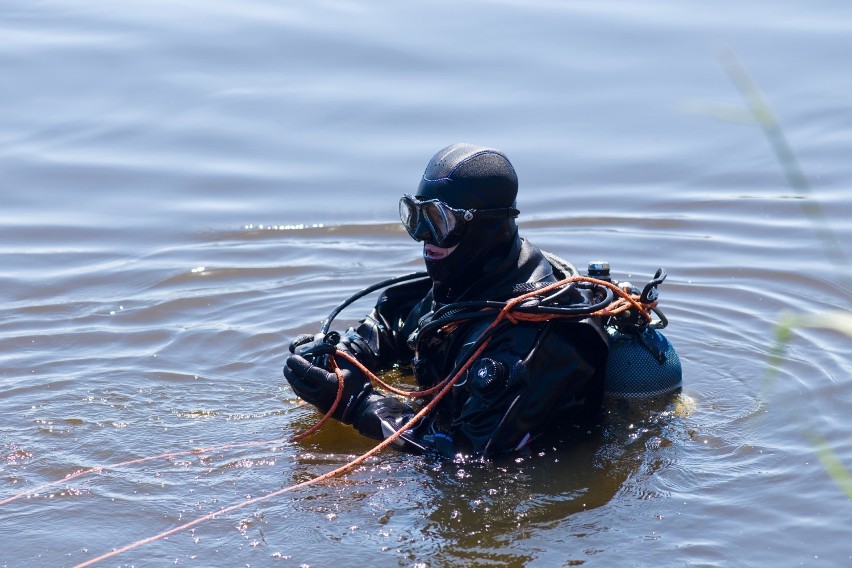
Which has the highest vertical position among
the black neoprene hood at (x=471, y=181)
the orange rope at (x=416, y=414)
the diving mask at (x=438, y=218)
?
the black neoprene hood at (x=471, y=181)

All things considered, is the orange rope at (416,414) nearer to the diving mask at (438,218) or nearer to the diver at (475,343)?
the diver at (475,343)

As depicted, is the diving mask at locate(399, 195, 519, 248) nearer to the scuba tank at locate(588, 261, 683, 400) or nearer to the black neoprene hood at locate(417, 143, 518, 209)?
the black neoprene hood at locate(417, 143, 518, 209)

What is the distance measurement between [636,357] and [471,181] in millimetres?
1001

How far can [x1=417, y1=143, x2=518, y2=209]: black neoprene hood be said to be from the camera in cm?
462

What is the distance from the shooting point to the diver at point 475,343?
14.9 ft

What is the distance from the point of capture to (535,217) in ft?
27.3

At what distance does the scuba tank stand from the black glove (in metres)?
0.99

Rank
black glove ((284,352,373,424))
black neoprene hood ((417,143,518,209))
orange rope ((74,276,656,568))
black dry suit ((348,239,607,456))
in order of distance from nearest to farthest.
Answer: orange rope ((74,276,656,568)) < black dry suit ((348,239,607,456)) < black neoprene hood ((417,143,518,209)) < black glove ((284,352,373,424))

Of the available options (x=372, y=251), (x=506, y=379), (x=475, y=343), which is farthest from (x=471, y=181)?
(x=372, y=251)

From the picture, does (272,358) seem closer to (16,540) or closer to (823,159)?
(16,540)

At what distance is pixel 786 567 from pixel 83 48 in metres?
9.06

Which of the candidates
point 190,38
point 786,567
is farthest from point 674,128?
point 786,567

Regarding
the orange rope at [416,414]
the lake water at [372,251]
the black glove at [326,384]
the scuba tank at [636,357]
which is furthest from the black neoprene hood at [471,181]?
the lake water at [372,251]

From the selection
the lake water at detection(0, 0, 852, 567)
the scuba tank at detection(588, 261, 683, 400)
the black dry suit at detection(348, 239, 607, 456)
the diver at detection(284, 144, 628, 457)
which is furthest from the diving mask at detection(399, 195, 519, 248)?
the lake water at detection(0, 0, 852, 567)
